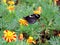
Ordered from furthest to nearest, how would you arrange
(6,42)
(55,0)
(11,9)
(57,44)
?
(55,0)
(11,9)
(57,44)
(6,42)

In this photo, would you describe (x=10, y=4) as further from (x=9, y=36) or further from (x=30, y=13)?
(x=9, y=36)

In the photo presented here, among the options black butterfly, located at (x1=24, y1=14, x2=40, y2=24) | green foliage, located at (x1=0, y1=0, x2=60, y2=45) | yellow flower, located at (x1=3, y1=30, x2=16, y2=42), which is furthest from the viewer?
black butterfly, located at (x1=24, y1=14, x2=40, y2=24)

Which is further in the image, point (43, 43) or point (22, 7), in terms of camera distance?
point (22, 7)

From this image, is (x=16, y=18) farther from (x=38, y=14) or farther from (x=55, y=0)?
(x=55, y=0)

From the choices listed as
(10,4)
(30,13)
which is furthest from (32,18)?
(10,4)

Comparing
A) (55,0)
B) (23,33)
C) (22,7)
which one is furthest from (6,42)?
(55,0)

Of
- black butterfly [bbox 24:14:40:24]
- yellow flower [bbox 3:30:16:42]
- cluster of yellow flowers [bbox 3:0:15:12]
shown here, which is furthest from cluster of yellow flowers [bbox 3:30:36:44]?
cluster of yellow flowers [bbox 3:0:15:12]

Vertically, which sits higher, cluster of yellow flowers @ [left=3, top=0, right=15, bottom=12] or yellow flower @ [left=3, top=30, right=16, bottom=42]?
cluster of yellow flowers @ [left=3, top=0, right=15, bottom=12]

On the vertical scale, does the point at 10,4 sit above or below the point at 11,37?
above

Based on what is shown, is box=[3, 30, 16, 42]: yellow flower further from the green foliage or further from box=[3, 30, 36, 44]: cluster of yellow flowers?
the green foliage

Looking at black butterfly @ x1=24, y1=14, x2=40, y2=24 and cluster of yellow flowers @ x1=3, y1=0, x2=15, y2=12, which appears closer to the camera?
black butterfly @ x1=24, y1=14, x2=40, y2=24

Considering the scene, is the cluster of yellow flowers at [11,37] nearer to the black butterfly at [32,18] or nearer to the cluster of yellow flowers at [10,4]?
the black butterfly at [32,18]
